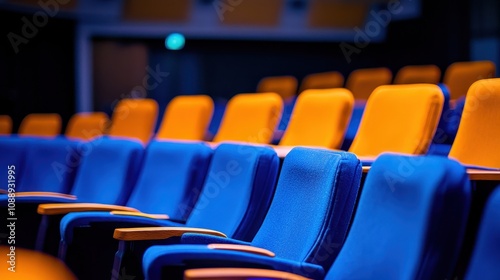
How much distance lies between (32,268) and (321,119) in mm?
1719

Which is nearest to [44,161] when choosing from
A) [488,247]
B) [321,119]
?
[321,119]

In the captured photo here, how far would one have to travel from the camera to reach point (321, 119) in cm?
308

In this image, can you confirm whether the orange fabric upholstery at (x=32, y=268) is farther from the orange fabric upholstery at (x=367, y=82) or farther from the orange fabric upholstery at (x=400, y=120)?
the orange fabric upholstery at (x=367, y=82)

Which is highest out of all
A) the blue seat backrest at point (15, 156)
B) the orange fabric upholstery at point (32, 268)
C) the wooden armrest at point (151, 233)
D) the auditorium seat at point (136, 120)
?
the auditorium seat at point (136, 120)

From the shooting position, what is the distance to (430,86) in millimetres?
2465

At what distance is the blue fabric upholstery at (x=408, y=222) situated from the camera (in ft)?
4.00

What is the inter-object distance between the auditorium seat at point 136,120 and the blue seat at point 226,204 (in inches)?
87.5

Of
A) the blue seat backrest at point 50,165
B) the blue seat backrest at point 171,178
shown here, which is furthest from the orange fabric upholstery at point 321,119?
the blue seat backrest at point 50,165

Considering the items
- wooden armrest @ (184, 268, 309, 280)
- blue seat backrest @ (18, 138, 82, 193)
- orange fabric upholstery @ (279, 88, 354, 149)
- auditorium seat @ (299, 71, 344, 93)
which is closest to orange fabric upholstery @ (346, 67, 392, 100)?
auditorium seat @ (299, 71, 344, 93)

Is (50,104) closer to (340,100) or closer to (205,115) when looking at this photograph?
(205,115)

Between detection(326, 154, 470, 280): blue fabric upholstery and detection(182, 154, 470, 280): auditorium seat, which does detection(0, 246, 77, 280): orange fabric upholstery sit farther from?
detection(326, 154, 470, 280): blue fabric upholstery

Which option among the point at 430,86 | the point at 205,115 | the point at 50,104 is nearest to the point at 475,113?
the point at 430,86

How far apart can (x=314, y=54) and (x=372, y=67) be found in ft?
2.39

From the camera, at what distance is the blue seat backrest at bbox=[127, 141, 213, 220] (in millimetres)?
2385
